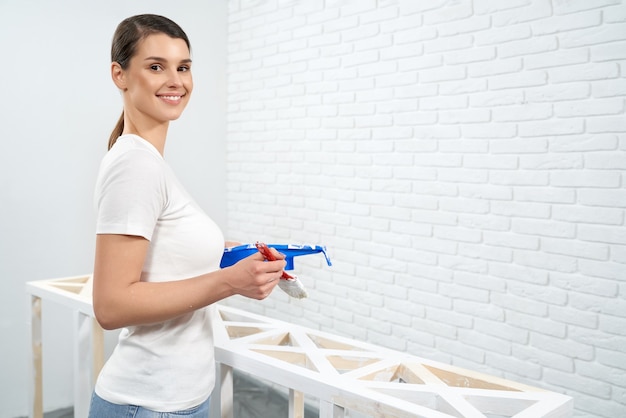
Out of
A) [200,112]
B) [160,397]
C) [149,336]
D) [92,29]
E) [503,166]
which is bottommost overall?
[160,397]

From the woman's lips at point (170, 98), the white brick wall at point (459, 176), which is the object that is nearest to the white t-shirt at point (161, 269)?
the woman's lips at point (170, 98)

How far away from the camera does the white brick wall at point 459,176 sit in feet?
7.02

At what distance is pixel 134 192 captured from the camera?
101 cm

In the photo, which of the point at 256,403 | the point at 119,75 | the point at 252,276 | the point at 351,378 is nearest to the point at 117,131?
the point at 119,75

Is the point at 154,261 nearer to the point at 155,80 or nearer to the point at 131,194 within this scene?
the point at 131,194

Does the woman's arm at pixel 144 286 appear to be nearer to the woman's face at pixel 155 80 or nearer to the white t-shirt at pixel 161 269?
the white t-shirt at pixel 161 269

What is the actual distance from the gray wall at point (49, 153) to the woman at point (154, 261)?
2.10 meters

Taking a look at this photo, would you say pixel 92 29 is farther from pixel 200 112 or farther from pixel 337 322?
pixel 337 322

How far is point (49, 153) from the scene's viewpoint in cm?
308

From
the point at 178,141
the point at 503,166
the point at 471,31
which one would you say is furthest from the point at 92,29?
the point at 503,166

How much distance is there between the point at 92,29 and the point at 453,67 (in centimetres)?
211

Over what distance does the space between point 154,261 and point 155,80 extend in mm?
382

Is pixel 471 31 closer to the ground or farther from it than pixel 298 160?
farther from it

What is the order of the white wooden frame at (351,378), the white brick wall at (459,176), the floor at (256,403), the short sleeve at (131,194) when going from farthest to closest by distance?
the floor at (256,403), the white brick wall at (459,176), the white wooden frame at (351,378), the short sleeve at (131,194)
